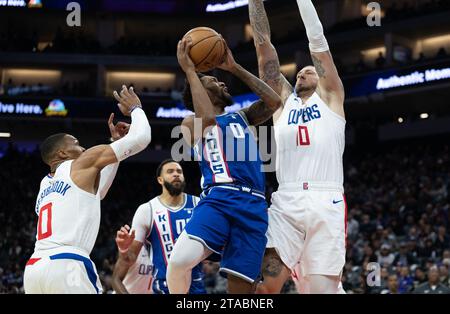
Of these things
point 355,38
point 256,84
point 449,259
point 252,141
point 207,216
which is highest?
point 355,38

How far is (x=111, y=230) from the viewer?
24891mm

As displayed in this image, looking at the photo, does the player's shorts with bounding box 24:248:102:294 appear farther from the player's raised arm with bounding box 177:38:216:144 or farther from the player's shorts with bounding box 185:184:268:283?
the player's raised arm with bounding box 177:38:216:144

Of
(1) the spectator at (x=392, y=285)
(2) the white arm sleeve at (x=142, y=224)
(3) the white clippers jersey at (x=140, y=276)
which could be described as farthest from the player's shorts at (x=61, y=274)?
(1) the spectator at (x=392, y=285)

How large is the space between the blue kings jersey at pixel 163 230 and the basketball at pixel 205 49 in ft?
8.70

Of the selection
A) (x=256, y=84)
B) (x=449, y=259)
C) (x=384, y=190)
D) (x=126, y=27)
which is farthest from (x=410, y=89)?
(x=256, y=84)

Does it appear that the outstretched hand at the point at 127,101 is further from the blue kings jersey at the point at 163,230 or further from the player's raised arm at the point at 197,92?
the blue kings jersey at the point at 163,230

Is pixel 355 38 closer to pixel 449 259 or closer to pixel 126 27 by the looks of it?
pixel 126 27

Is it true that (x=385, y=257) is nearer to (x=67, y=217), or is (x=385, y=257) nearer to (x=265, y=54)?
(x=265, y=54)

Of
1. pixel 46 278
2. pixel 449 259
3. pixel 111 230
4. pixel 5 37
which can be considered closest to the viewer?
pixel 46 278

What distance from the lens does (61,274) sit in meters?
5.32

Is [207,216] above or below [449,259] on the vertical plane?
above

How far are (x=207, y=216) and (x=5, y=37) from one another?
28851 mm

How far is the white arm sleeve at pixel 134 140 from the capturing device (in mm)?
5652
